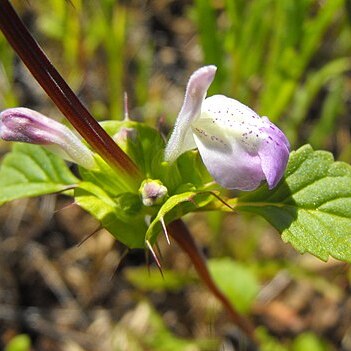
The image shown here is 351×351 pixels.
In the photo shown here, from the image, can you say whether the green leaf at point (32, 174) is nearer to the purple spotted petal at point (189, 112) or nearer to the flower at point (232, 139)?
the purple spotted petal at point (189, 112)

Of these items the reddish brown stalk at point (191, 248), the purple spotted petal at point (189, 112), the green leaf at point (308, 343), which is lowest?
the green leaf at point (308, 343)

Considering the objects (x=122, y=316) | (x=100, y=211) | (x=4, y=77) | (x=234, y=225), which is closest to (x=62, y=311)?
(x=122, y=316)

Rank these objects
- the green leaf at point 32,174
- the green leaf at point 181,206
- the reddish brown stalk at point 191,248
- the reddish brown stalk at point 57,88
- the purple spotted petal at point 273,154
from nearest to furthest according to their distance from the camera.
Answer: the reddish brown stalk at point 57,88 → the purple spotted petal at point 273,154 → the green leaf at point 181,206 → the reddish brown stalk at point 191,248 → the green leaf at point 32,174

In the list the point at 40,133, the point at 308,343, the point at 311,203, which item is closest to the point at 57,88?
the point at 40,133

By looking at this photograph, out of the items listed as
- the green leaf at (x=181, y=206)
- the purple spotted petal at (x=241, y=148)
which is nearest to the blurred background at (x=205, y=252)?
the green leaf at (x=181, y=206)

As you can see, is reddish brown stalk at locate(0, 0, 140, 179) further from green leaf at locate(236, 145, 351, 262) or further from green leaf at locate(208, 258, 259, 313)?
green leaf at locate(208, 258, 259, 313)

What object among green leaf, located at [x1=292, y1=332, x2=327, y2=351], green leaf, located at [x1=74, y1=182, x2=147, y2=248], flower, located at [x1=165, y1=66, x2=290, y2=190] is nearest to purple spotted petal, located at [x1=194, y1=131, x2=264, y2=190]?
flower, located at [x1=165, y1=66, x2=290, y2=190]
